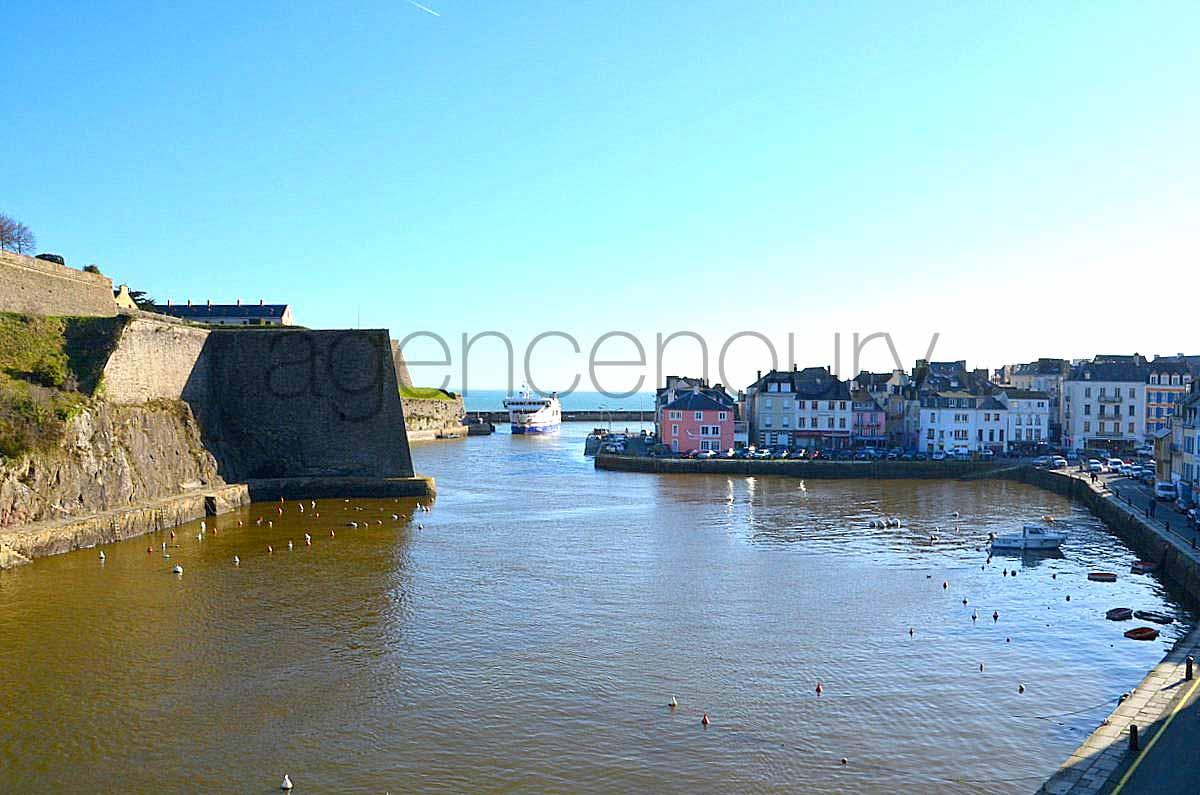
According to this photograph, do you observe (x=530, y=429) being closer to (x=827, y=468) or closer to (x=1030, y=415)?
(x=827, y=468)

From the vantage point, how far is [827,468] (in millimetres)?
51781

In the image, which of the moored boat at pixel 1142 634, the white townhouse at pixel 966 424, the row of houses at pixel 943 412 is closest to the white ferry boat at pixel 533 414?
the row of houses at pixel 943 412

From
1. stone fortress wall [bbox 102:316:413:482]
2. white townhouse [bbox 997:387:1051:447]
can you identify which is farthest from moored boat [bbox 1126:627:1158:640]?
white townhouse [bbox 997:387:1051:447]

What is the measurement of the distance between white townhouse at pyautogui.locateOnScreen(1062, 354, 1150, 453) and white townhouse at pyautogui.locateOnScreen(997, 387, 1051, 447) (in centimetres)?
227

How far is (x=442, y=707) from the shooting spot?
14297mm

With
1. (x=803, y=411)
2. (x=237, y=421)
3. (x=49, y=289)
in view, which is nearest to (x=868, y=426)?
(x=803, y=411)

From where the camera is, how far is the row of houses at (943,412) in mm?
56406

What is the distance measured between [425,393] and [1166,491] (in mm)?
76009

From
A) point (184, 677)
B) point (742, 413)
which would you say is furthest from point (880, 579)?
point (742, 413)

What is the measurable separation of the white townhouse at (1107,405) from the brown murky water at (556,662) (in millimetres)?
33147

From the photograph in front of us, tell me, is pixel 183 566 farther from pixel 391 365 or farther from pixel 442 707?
pixel 391 365

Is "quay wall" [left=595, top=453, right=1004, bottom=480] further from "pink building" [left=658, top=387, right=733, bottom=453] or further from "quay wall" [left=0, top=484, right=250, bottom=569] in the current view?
"quay wall" [left=0, top=484, right=250, bottom=569]

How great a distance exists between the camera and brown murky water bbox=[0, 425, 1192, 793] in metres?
12.3

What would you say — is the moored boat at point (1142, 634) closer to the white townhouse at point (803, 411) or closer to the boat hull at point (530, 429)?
the white townhouse at point (803, 411)
